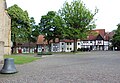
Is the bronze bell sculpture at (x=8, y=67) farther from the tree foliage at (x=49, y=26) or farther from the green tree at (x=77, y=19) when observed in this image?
the tree foliage at (x=49, y=26)

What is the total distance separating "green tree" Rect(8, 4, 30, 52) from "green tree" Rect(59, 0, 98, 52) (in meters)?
11.8

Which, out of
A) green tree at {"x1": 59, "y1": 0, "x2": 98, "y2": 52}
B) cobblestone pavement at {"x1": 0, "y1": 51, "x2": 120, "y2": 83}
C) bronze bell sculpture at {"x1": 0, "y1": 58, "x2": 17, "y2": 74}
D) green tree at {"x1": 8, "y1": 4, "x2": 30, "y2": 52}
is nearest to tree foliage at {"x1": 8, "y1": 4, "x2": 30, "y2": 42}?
green tree at {"x1": 8, "y1": 4, "x2": 30, "y2": 52}

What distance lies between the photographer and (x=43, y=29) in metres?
91.2

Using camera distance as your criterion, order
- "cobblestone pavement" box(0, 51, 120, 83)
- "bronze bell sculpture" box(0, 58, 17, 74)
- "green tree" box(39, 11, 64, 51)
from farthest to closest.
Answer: "green tree" box(39, 11, 64, 51) < "bronze bell sculpture" box(0, 58, 17, 74) < "cobblestone pavement" box(0, 51, 120, 83)

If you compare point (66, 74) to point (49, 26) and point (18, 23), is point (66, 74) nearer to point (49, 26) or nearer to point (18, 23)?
point (18, 23)

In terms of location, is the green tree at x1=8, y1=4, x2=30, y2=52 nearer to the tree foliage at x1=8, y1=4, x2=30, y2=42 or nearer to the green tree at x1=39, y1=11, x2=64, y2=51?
the tree foliage at x1=8, y1=4, x2=30, y2=42

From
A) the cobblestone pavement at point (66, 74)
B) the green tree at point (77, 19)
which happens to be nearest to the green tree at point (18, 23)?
the green tree at point (77, 19)

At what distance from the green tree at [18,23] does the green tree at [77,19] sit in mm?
11843

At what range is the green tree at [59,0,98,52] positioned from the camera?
68125 millimetres

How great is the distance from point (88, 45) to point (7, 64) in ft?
370

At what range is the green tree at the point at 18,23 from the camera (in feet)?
232

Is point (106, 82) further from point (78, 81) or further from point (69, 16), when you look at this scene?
point (69, 16)

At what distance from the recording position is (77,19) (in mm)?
68500

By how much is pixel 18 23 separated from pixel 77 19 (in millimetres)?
16953
